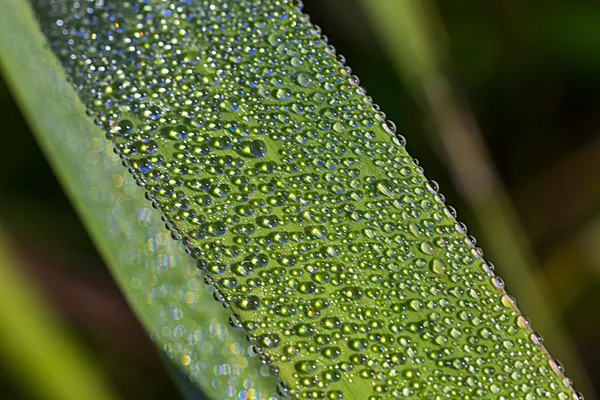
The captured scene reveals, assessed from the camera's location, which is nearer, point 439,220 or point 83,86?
point 439,220

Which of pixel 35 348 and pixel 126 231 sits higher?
pixel 126 231

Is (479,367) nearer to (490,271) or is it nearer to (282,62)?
(490,271)

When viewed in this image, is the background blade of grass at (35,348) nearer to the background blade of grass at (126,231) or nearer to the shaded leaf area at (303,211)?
the background blade of grass at (126,231)

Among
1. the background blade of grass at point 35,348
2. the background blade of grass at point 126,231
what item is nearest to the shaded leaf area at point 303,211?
the background blade of grass at point 126,231

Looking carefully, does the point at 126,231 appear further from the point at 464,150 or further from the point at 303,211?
the point at 464,150

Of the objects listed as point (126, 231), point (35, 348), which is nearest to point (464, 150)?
point (126, 231)

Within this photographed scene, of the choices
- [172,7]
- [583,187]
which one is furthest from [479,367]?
[583,187]
